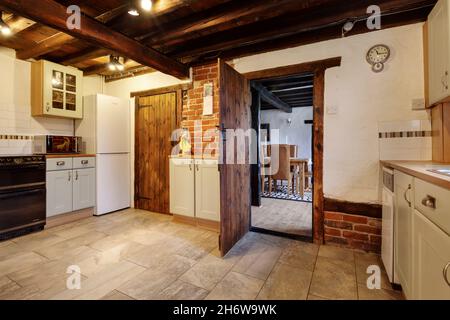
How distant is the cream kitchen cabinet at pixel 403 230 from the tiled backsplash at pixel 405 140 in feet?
2.29

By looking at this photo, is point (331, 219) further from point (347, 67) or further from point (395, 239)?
point (347, 67)

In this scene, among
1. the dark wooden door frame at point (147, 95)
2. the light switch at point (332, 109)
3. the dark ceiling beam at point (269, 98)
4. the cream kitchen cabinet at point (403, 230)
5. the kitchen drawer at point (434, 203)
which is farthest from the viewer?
the dark ceiling beam at point (269, 98)

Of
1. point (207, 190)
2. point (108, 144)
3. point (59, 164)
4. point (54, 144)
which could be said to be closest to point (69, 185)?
point (59, 164)

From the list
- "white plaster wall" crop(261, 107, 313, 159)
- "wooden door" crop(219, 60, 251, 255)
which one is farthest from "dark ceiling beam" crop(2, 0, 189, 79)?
"white plaster wall" crop(261, 107, 313, 159)

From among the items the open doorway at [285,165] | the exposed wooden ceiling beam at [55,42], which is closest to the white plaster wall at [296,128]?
the open doorway at [285,165]

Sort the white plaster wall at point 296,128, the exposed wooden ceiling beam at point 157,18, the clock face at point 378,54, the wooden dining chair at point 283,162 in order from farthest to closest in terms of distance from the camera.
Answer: the white plaster wall at point 296,128
the wooden dining chair at point 283,162
the clock face at point 378,54
the exposed wooden ceiling beam at point 157,18

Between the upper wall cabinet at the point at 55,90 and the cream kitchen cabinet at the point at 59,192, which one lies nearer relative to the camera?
the cream kitchen cabinet at the point at 59,192

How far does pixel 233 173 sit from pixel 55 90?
2.82 m

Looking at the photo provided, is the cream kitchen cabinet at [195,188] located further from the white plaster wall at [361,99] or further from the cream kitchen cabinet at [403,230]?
the cream kitchen cabinet at [403,230]

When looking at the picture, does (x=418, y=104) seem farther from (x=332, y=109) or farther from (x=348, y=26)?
(x=348, y=26)

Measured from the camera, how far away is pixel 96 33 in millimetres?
2086

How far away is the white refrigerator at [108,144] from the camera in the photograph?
329 centimetres
